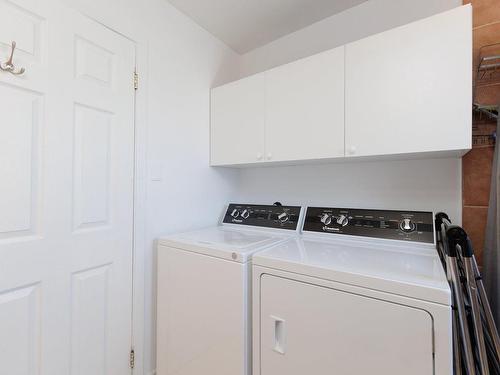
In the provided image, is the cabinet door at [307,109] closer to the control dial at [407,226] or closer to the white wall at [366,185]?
the white wall at [366,185]

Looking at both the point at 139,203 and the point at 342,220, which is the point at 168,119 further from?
the point at 342,220

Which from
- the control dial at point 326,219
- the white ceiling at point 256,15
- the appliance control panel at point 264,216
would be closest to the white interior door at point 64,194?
the white ceiling at point 256,15

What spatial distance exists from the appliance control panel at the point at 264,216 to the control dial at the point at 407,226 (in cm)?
64

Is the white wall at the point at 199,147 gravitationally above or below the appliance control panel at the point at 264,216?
above

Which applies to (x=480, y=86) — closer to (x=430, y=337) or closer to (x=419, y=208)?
(x=419, y=208)

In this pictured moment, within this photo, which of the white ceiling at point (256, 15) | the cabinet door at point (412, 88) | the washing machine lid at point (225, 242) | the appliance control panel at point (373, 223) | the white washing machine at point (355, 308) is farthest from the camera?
the white ceiling at point (256, 15)

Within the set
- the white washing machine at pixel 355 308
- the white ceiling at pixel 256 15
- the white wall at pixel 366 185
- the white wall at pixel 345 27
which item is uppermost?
the white ceiling at pixel 256 15

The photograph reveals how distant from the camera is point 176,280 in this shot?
1.50 m

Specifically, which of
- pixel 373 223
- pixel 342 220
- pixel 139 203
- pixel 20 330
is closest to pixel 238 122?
pixel 139 203

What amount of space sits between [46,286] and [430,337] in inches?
62.5

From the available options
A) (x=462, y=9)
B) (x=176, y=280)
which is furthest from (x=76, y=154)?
(x=462, y=9)

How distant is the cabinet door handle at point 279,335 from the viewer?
3.68 feet

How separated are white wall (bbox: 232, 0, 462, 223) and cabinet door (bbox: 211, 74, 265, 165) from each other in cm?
39

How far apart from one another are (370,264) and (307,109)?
3.20 feet
